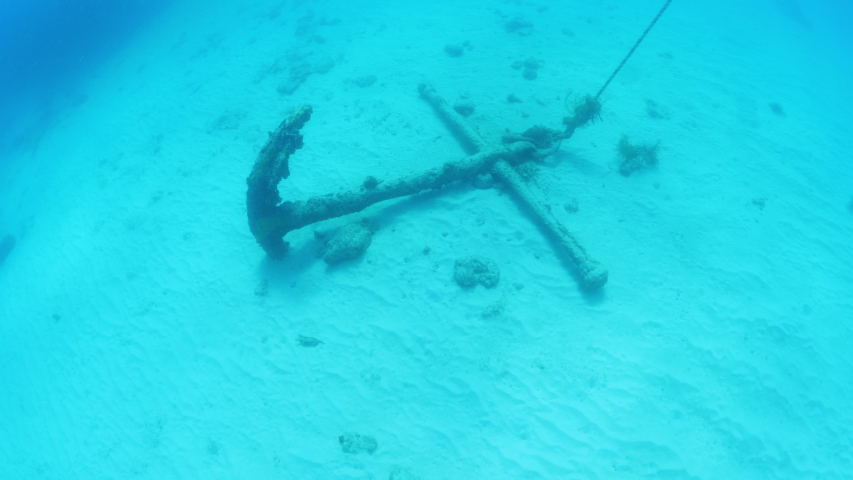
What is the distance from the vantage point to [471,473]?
4758 millimetres

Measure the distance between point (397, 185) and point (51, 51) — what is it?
3455cm

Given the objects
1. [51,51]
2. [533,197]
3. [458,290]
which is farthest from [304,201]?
[51,51]

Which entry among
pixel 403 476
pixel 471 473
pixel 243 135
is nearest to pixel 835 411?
pixel 471 473

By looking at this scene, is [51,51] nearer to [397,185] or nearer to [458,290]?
[397,185]

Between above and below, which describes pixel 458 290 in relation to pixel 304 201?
below

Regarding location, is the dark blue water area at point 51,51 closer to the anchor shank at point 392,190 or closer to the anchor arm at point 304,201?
the anchor arm at point 304,201

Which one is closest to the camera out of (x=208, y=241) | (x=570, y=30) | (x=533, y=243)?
(x=533, y=243)

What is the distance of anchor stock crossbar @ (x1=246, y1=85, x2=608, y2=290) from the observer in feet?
19.5

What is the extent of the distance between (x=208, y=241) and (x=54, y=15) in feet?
118

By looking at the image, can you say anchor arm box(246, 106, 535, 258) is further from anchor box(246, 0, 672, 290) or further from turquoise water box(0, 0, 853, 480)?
turquoise water box(0, 0, 853, 480)

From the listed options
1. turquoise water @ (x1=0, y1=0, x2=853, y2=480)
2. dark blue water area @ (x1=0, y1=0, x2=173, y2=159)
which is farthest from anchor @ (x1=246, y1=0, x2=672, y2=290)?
dark blue water area @ (x1=0, y1=0, x2=173, y2=159)

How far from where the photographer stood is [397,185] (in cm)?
693

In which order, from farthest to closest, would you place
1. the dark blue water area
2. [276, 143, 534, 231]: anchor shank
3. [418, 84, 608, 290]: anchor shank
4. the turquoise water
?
the dark blue water area
[276, 143, 534, 231]: anchor shank
[418, 84, 608, 290]: anchor shank
the turquoise water

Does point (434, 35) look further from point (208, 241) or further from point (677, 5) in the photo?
point (677, 5)
